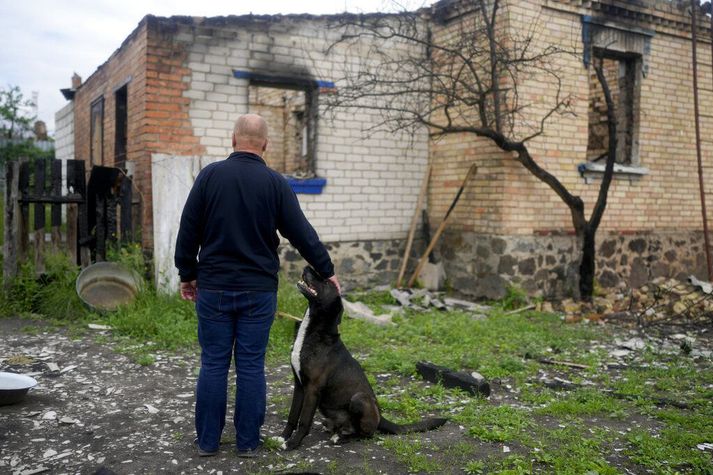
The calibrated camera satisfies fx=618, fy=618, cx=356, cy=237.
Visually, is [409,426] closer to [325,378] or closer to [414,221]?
[325,378]

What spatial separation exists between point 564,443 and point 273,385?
2401 mm

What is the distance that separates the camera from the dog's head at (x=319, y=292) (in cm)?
380

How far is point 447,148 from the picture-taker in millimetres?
10062

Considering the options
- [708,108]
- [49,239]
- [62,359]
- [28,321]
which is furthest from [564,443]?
[708,108]

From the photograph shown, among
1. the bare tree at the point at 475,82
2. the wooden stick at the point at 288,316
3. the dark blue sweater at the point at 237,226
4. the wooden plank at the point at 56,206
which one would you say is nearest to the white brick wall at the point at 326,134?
the bare tree at the point at 475,82

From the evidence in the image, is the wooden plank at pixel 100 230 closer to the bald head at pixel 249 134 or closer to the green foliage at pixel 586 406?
the bald head at pixel 249 134

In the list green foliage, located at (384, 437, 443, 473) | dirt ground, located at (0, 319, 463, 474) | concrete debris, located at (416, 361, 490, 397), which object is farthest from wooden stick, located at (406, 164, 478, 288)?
green foliage, located at (384, 437, 443, 473)

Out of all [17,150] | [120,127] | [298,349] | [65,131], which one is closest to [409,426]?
[298,349]

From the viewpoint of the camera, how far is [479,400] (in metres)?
4.96

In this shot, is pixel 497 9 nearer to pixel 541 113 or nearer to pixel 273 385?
pixel 541 113

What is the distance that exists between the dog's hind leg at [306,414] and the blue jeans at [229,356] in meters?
0.25

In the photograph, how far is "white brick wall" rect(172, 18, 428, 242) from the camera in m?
8.62

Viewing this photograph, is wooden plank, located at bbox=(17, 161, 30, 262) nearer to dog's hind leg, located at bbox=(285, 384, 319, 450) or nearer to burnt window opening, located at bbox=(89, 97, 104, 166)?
burnt window opening, located at bbox=(89, 97, 104, 166)

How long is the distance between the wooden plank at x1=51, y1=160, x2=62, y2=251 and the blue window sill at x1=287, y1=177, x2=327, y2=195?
306cm
